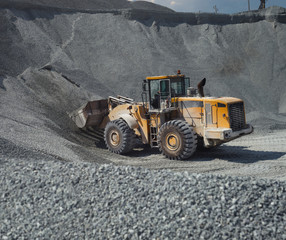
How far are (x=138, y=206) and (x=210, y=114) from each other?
18.6 ft

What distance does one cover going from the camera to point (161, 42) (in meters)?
27.8

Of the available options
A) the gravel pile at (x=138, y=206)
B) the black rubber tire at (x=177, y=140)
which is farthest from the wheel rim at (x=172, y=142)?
the gravel pile at (x=138, y=206)

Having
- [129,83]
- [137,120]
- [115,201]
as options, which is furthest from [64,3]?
[115,201]

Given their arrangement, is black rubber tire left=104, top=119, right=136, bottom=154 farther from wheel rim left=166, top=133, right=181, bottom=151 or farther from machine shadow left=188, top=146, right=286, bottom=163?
machine shadow left=188, top=146, right=286, bottom=163

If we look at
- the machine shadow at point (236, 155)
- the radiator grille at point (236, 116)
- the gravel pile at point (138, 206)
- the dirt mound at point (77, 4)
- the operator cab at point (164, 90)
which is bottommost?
the machine shadow at point (236, 155)

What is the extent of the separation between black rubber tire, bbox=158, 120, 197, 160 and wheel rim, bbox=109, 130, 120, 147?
5.60 feet

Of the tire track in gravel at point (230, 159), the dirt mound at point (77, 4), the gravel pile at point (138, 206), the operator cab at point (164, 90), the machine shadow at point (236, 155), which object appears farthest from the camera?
the dirt mound at point (77, 4)

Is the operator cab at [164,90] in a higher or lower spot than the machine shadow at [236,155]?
higher

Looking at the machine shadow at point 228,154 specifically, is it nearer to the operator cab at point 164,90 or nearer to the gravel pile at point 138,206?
the operator cab at point 164,90

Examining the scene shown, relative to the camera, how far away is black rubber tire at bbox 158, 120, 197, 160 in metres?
10.3

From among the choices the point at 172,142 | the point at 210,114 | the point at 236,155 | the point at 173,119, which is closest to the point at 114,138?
the point at 173,119

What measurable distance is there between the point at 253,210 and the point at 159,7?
46.9 m

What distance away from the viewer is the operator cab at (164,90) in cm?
1116

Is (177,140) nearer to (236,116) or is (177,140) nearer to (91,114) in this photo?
(236,116)
